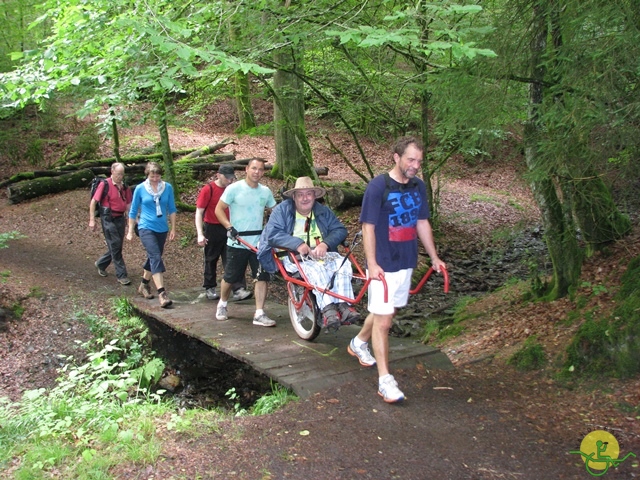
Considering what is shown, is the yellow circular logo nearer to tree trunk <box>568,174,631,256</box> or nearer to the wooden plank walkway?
the wooden plank walkway

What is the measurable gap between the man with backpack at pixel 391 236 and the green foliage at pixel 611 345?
5.82 feet

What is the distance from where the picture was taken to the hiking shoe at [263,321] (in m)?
7.36

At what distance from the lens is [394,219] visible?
5012 millimetres

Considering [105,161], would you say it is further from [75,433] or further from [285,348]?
[75,433]

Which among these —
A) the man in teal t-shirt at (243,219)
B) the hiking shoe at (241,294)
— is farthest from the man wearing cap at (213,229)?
the man in teal t-shirt at (243,219)

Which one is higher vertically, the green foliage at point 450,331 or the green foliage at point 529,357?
the green foliage at point 529,357

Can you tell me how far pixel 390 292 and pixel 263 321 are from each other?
2.70 m

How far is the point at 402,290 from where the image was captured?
5.22m

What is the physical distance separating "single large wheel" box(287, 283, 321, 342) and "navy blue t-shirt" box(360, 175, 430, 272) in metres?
1.55

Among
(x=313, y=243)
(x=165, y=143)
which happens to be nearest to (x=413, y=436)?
(x=313, y=243)

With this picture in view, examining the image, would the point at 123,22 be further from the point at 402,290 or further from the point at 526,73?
the point at 526,73

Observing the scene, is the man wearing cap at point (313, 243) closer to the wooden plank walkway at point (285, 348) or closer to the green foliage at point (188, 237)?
the wooden plank walkway at point (285, 348)

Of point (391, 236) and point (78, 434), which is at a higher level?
point (391, 236)

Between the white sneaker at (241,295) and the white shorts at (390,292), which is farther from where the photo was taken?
the white sneaker at (241,295)
